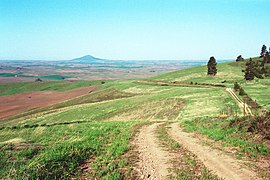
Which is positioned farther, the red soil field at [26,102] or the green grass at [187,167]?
the red soil field at [26,102]

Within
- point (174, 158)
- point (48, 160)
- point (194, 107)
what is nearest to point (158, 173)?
point (174, 158)

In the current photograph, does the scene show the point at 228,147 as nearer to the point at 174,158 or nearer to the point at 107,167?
the point at 174,158

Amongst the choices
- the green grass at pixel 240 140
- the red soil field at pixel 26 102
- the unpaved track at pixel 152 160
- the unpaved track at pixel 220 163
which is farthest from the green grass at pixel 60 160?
the red soil field at pixel 26 102

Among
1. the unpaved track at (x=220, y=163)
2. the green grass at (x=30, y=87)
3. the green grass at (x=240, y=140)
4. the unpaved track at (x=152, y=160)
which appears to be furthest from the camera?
the green grass at (x=30, y=87)

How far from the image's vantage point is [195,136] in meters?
19.0

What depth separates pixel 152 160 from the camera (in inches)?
511

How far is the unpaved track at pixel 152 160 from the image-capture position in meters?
11.0

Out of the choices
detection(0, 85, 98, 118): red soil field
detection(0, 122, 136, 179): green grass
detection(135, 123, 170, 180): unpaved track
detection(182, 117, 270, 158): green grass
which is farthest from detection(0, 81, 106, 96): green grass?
detection(182, 117, 270, 158): green grass

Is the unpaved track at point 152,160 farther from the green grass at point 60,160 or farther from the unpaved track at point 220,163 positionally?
the unpaved track at point 220,163

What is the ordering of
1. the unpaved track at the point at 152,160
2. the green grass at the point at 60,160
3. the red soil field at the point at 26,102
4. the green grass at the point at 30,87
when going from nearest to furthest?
the green grass at the point at 60,160 → the unpaved track at the point at 152,160 → the red soil field at the point at 26,102 → the green grass at the point at 30,87

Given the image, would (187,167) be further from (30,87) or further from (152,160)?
(30,87)

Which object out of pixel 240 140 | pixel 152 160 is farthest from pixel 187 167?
pixel 240 140

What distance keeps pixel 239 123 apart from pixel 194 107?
22.3m

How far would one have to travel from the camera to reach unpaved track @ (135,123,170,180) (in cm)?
1096
